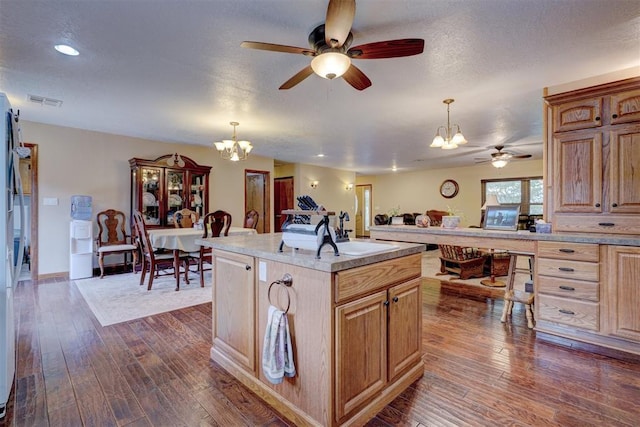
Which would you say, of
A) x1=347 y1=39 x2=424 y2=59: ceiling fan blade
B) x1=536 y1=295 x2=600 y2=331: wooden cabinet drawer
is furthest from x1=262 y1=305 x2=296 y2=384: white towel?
x1=536 y1=295 x2=600 y2=331: wooden cabinet drawer

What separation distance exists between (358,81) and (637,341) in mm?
2915

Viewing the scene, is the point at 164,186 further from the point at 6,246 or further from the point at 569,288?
the point at 569,288

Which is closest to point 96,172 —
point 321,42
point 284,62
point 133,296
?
point 133,296

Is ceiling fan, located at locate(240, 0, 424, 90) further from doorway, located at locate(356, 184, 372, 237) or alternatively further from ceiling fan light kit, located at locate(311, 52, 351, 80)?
doorway, located at locate(356, 184, 372, 237)

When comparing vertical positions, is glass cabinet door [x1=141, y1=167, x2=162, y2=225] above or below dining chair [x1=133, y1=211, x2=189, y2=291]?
above

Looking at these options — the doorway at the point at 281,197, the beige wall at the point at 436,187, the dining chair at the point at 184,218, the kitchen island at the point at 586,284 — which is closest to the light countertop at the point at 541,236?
the kitchen island at the point at 586,284

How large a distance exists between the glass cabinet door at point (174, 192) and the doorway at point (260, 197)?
1886mm

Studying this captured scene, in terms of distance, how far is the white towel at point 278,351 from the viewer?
5.16ft

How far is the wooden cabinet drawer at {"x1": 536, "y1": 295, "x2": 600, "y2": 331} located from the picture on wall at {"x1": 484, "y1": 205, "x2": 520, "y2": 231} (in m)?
0.72

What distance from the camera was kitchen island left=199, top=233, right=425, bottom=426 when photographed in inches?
58.0

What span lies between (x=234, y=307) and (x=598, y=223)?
3074 mm

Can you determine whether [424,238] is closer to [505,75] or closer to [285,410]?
[505,75]

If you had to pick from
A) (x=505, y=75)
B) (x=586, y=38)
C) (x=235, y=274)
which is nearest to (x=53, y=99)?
(x=235, y=274)

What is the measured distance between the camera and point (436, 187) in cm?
1004
